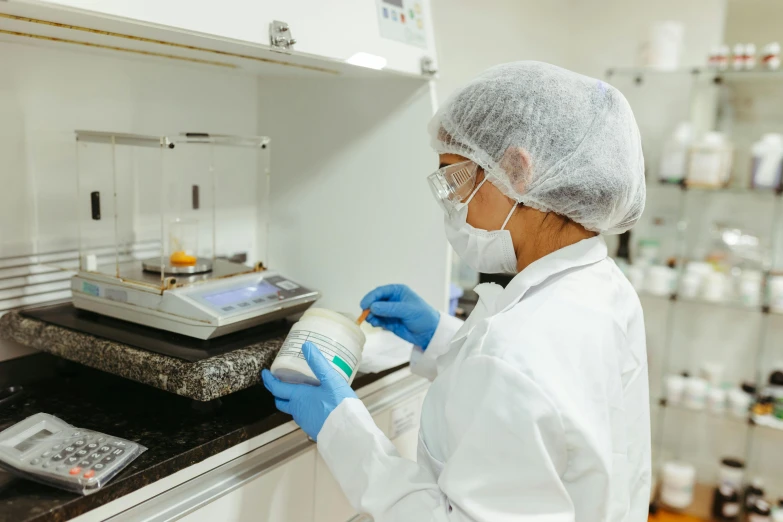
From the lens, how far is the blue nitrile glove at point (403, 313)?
4.05 ft

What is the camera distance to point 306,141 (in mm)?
1508

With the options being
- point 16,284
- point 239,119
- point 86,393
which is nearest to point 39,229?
point 16,284

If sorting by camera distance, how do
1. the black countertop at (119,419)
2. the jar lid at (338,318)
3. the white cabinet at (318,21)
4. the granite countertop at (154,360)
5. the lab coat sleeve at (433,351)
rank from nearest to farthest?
1. the black countertop at (119,419)
2. the white cabinet at (318,21)
3. the granite countertop at (154,360)
4. the jar lid at (338,318)
5. the lab coat sleeve at (433,351)

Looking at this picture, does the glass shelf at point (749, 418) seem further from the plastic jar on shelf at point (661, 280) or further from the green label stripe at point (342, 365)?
the green label stripe at point (342, 365)

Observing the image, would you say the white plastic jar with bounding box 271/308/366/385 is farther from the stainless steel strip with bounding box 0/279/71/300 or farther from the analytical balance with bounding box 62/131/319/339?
the stainless steel strip with bounding box 0/279/71/300

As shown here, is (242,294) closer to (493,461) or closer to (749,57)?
(493,461)

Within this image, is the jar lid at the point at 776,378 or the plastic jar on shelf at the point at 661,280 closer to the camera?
the jar lid at the point at 776,378

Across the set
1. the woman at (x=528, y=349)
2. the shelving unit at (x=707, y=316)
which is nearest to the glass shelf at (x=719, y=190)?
the shelving unit at (x=707, y=316)

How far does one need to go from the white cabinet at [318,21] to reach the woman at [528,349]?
295mm

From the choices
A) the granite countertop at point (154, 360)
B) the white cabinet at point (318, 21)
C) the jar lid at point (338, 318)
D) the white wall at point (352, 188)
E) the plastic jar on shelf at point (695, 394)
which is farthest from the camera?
the plastic jar on shelf at point (695, 394)

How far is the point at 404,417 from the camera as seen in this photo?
1.30m

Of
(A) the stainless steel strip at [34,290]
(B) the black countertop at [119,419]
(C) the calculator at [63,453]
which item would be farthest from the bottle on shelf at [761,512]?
(A) the stainless steel strip at [34,290]

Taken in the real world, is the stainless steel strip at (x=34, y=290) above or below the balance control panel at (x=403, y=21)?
below

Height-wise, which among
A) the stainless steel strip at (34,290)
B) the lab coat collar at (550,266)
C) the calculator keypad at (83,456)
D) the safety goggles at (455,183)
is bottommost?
the calculator keypad at (83,456)
